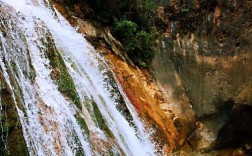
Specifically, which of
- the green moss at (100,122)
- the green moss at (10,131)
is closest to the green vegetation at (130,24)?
the green moss at (100,122)

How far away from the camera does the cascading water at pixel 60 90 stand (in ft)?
24.0

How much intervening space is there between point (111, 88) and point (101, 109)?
1.14m

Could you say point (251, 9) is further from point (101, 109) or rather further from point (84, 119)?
point (84, 119)

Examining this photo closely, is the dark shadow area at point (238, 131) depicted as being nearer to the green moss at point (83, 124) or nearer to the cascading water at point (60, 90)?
the cascading water at point (60, 90)

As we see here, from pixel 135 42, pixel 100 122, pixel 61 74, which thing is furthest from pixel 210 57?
pixel 61 74

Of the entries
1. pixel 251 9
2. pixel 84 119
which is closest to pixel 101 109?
pixel 84 119

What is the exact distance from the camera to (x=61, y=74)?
28.3 ft

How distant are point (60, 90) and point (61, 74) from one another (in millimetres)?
442

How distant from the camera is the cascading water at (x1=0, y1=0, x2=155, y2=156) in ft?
24.0

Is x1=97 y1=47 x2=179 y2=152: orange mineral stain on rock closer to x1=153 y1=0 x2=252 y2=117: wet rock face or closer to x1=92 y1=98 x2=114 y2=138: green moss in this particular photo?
x1=153 y1=0 x2=252 y2=117: wet rock face

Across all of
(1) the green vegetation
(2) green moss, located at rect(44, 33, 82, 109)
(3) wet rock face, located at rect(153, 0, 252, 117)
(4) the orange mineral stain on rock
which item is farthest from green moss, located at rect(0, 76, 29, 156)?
(3) wet rock face, located at rect(153, 0, 252, 117)

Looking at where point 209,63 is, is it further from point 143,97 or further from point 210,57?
point 143,97

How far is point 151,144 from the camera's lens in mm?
10852

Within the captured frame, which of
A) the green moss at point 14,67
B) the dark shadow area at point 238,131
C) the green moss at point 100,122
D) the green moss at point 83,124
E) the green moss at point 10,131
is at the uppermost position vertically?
the green moss at point 14,67
